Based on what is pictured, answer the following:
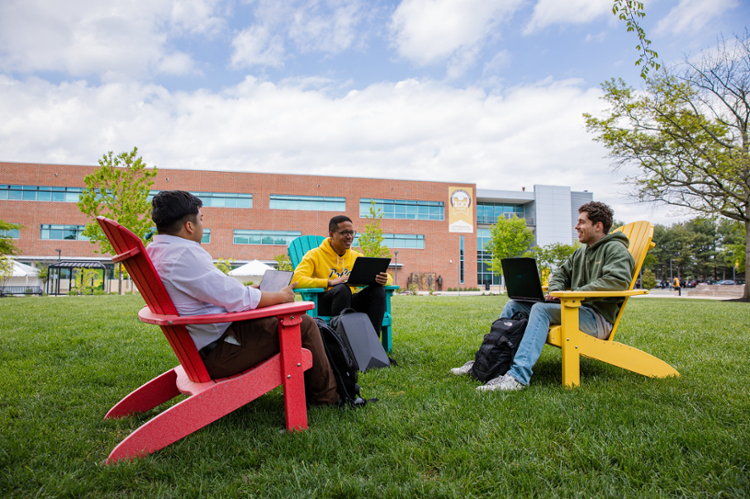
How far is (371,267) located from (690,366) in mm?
2838

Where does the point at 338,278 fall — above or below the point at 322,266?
below

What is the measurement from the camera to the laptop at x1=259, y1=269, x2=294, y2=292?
2527 mm

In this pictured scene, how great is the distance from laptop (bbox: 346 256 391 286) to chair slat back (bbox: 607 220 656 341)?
195cm

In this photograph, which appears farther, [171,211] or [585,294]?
[585,294]

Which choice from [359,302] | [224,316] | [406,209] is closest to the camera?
[224,316]

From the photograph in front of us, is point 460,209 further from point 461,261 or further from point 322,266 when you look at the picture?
point 322,266

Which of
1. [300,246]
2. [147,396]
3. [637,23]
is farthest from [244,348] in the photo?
[300,246]

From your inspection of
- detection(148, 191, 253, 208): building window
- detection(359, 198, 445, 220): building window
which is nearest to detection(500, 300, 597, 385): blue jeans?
detection(359, 198, 445, 220): building window

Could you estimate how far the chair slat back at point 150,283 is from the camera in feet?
5.95

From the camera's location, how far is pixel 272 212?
3497 centimetres

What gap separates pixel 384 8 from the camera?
22.0 feet

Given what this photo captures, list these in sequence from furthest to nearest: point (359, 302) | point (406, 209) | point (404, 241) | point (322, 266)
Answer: point (406, 209) → point (404, 241) → point (322, 266) → point (359, 302)

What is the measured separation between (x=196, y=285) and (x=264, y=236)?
3372cm

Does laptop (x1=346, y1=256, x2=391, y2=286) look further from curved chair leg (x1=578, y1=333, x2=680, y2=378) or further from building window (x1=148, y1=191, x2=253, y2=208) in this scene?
building window (x1=148, y1=191, x2=253, y2=208)
